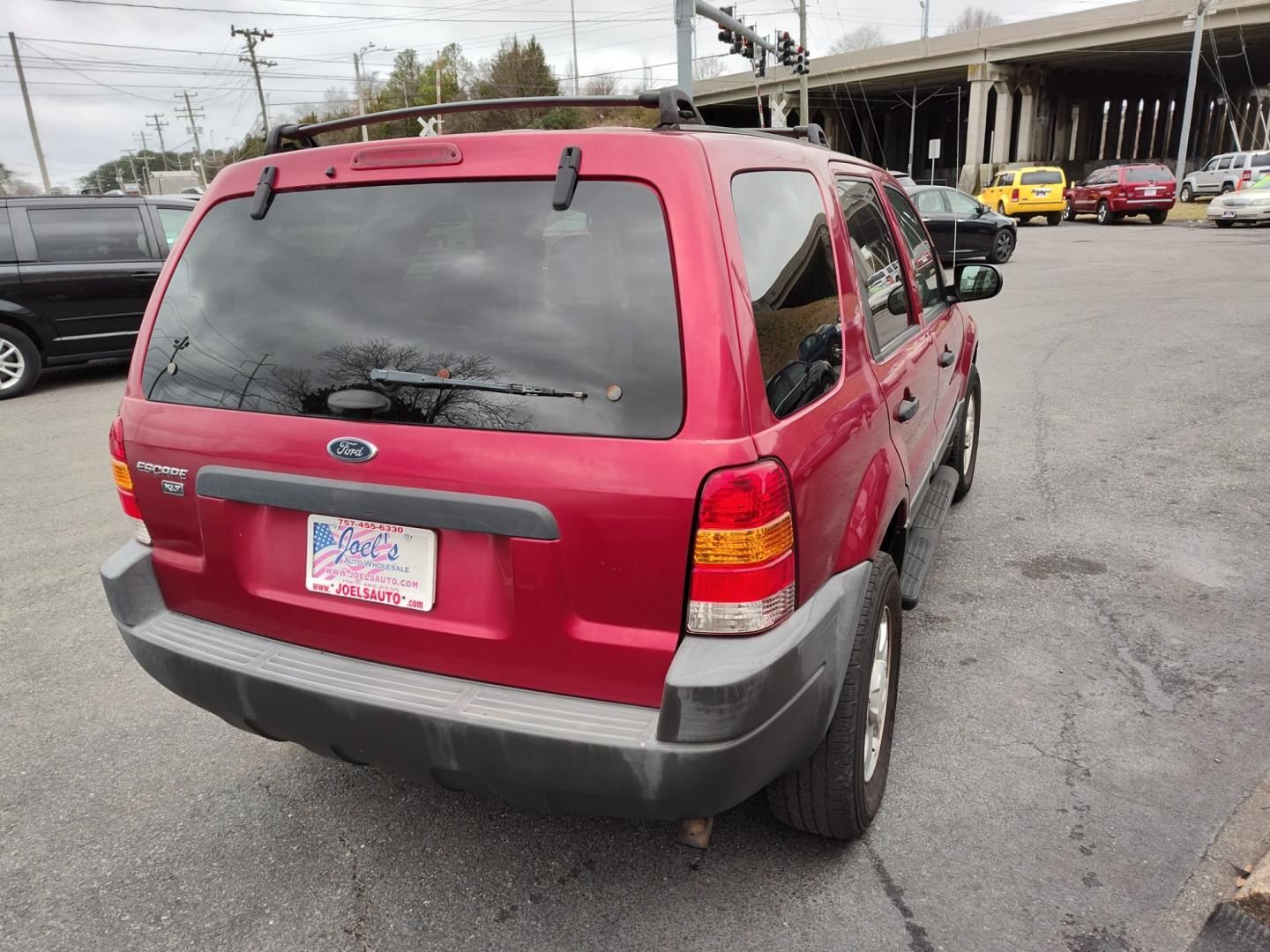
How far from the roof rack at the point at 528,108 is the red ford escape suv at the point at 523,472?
2 cm

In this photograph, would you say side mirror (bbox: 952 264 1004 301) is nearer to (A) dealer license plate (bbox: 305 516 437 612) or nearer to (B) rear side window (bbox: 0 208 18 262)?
(A) dealer license plate (bbox: 305 516 437 612)

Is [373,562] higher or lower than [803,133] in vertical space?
lower

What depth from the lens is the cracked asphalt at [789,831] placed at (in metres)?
2.32

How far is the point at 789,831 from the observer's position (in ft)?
8.67

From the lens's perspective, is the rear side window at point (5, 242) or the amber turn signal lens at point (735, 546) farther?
the rear side window at point (5, 242)

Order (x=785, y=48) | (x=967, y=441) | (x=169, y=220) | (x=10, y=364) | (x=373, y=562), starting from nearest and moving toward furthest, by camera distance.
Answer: (x=373, y=562) → (x=967, y=441) → (x=10, y=364) → (x=169, y=220) → (x=785, y=48)

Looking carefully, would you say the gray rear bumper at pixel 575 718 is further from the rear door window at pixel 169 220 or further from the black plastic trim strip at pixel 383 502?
the rear door window at pixel 169 220

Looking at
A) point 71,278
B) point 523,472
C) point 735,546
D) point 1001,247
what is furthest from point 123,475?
point 1001,247

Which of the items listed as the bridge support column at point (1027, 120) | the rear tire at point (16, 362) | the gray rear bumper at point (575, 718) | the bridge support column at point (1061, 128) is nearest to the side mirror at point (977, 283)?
the gray rear bumper at point (575, 718)

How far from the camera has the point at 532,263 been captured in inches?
79.7

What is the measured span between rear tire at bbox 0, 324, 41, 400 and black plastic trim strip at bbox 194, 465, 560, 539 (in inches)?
333

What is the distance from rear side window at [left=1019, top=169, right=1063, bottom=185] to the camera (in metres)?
29.0

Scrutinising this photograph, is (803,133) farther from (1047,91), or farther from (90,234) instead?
(1047,91)

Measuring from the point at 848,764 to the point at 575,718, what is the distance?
31.9 inches
